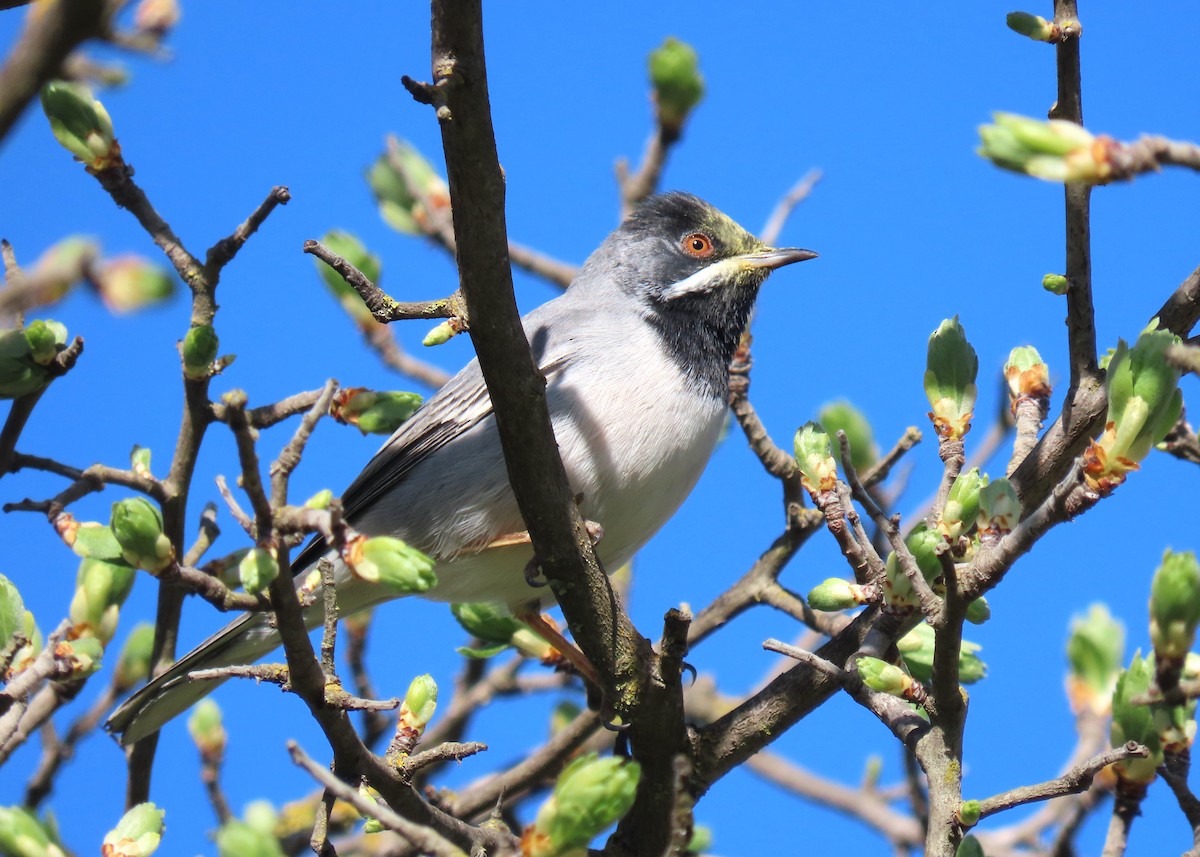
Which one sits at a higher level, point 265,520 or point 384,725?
point 384,725

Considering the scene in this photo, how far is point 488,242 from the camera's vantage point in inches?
127

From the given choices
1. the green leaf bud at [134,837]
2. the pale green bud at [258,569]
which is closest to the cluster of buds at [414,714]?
the green leaf bud at [134,837]

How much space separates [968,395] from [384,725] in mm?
3139

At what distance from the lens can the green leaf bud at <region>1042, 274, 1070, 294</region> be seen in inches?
137

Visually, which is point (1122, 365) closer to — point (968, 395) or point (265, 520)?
point (968, 395)

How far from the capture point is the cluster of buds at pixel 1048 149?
1.86 meters

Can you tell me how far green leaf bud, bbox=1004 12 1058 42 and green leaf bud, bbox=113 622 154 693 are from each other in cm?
398

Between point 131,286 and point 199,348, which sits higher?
point 199,348

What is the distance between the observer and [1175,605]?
2387mm

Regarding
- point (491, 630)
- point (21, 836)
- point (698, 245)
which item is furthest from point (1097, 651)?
point (698, 245)

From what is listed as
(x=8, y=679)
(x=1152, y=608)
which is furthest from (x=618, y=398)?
(x=1152, y=608)

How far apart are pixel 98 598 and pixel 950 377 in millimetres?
2831

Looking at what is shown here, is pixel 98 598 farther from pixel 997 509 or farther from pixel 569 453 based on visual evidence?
pixel 997 509

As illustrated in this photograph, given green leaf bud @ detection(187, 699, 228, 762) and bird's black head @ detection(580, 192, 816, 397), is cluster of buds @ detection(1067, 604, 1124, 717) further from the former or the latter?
green leaf bud @ detection(187, 699, 228, 762)
